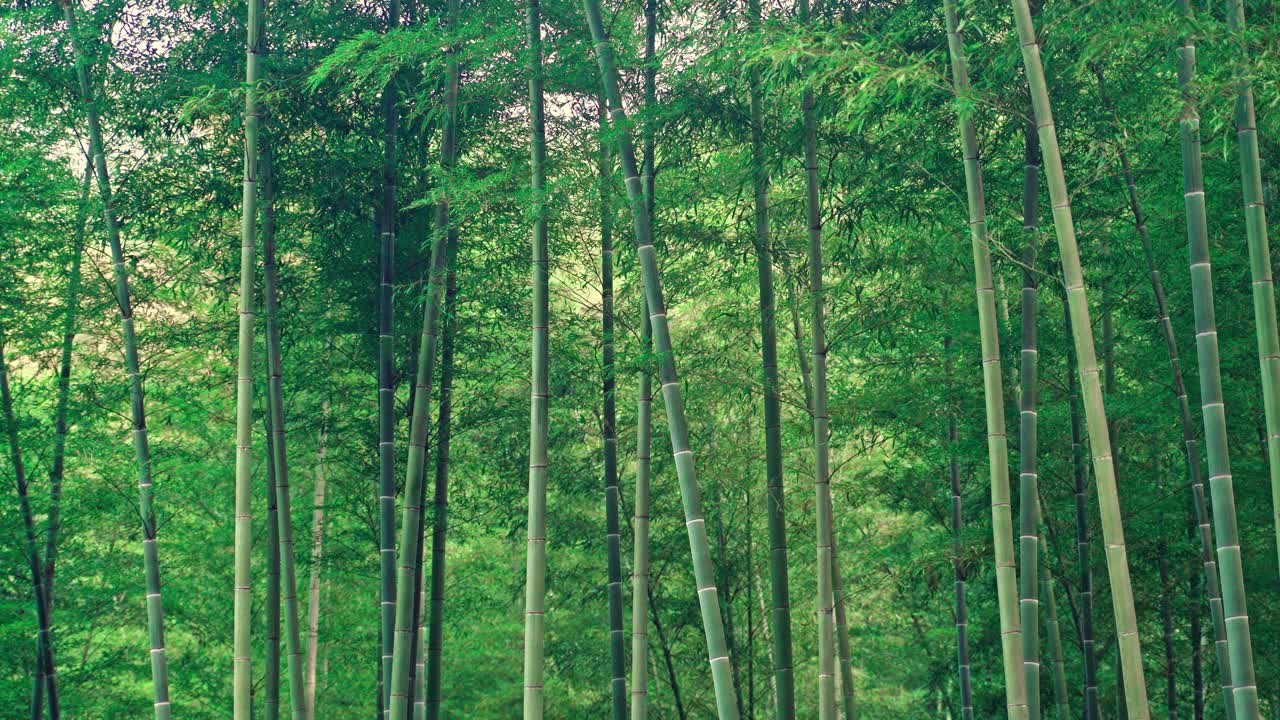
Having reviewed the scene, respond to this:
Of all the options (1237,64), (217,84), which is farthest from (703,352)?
(1237,64)

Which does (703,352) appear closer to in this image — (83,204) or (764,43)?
(764,43)

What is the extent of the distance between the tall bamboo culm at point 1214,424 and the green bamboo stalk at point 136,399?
544 cm

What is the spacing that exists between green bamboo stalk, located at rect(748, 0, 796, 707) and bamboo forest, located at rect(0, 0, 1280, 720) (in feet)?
0.09

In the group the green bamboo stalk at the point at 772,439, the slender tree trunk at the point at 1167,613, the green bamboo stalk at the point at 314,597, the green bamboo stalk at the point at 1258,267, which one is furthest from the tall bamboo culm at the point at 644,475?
the green bamboo stalk at the point at 314,597

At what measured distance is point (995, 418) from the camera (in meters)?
5.05

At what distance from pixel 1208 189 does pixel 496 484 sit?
5.64m

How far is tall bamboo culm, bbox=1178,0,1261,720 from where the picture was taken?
14.0 feet

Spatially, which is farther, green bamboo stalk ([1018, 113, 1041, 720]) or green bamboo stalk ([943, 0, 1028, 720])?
green bamboo stalk ([1018, 113, 1041, 720])

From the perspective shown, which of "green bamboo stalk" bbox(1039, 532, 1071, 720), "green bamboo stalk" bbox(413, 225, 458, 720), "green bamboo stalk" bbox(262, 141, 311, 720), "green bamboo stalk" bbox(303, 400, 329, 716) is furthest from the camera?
"green bamboo stalk" bbox(303, 400, 329, 716)

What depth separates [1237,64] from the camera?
13.9 feet

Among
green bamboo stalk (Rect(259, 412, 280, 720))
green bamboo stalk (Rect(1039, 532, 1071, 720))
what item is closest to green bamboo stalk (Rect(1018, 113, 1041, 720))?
green bamboo stalk (Rect(1039, 532, 1071, 720))

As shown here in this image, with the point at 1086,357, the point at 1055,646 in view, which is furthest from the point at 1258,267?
the point at 1055,646

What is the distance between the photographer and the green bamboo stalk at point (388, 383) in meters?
6.61

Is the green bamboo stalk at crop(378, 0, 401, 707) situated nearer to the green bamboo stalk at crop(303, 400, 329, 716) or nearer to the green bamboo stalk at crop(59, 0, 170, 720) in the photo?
the green bamboo stalk at crop(59, 0, 170, 720)
